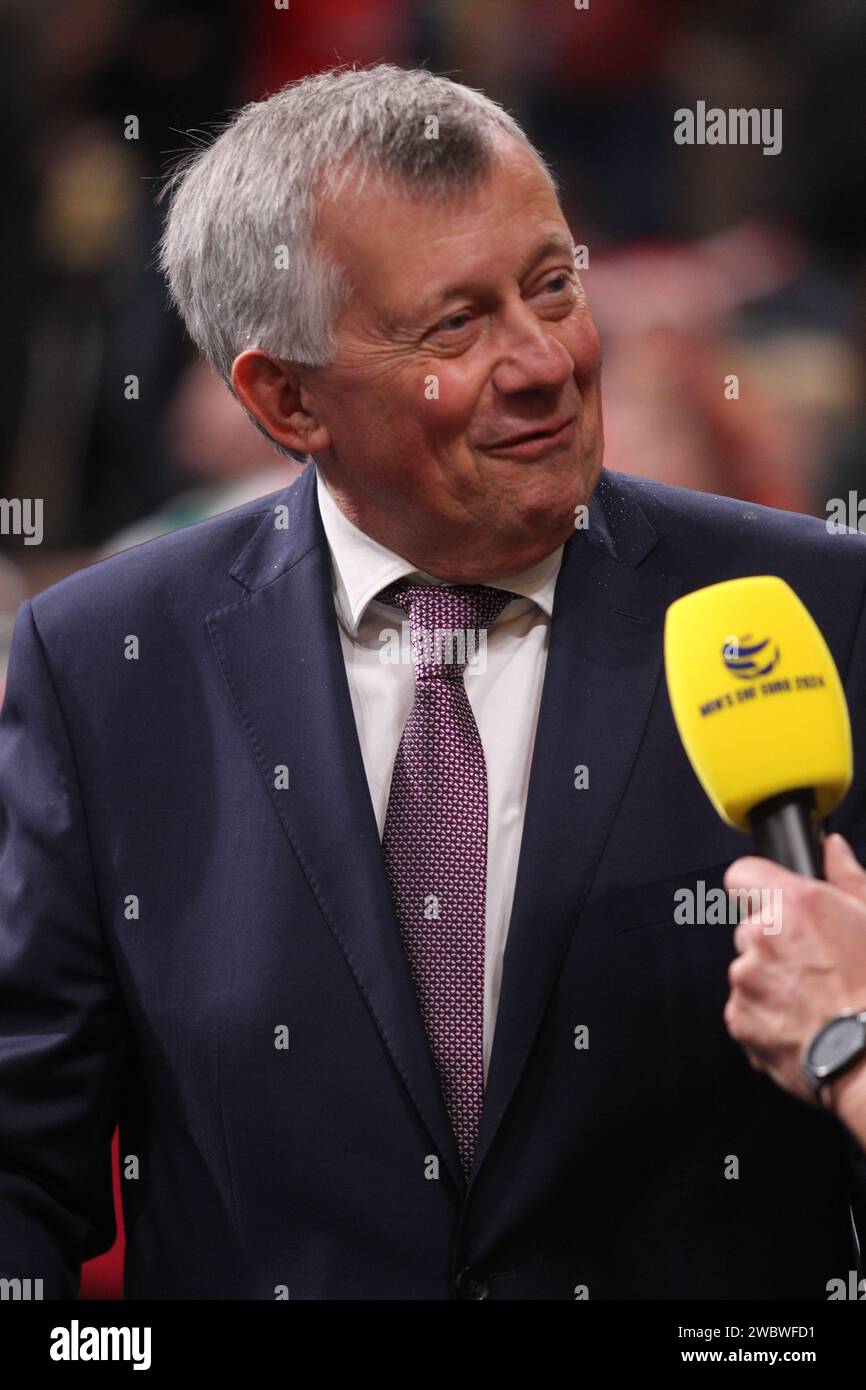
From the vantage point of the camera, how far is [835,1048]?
1.00 m

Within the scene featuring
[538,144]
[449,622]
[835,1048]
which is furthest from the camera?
[538,144]

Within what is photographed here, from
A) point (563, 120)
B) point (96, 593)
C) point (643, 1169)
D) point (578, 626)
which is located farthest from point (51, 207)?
point (643, 1169)

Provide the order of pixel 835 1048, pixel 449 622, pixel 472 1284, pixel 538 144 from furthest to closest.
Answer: pixel 538 144 → pixel 449 622 → pixel 472 1284 → pixel 835 1048

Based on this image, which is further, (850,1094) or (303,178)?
(303,178)

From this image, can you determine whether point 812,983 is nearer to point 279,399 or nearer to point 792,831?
point 792,831

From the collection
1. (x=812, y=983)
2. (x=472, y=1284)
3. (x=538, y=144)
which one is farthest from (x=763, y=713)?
(x=538, y=144)

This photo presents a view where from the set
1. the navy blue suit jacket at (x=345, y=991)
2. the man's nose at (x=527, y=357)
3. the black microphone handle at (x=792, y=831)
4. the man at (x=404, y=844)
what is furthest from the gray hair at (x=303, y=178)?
the black microphone handle at (x=792, y=831)

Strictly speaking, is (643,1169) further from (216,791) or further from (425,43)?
(425,43)

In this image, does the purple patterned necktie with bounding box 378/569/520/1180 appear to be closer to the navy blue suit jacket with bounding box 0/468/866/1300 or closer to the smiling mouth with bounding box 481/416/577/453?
the navy blue suit jacket with bounding box 0/468/866/1300

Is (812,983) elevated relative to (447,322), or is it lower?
lower

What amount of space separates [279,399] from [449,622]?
258 millimetres

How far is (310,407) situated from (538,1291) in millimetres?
762

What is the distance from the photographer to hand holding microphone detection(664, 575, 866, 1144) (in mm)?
996

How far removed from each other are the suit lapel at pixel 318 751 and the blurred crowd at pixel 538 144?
162 centimetres
